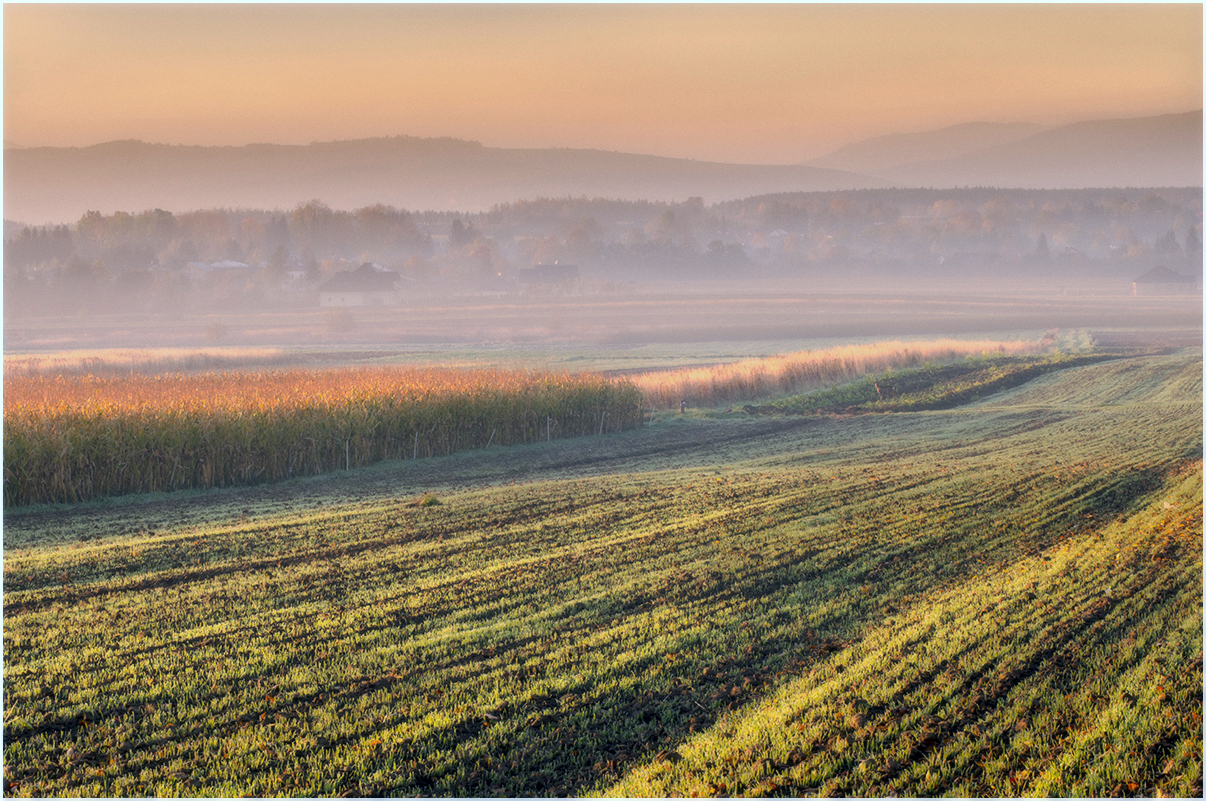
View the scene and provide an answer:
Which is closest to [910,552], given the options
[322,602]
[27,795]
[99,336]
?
[322,602]

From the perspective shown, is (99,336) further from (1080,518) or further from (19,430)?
(1080,518)

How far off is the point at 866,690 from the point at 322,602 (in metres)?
5.88

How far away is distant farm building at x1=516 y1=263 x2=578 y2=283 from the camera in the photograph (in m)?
141

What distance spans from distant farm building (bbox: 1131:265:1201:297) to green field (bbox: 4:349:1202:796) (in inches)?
5551

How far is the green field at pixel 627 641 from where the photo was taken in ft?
21.3

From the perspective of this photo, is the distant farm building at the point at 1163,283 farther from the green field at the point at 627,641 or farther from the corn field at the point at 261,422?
the green field at the point at 627,641

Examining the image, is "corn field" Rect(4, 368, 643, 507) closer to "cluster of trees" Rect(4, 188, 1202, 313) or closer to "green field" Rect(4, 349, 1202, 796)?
"green field" Rect(4, 349, 1202, 796)

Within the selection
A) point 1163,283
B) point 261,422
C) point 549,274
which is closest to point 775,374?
point 261,422

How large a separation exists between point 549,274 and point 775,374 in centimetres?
10447

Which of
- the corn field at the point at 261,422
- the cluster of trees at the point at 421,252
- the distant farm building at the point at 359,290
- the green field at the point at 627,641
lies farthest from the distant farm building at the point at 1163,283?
the green field at the point at 627,641

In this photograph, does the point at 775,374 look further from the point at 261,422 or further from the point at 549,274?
the point at 549,274

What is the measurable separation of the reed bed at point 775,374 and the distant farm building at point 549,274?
301ft

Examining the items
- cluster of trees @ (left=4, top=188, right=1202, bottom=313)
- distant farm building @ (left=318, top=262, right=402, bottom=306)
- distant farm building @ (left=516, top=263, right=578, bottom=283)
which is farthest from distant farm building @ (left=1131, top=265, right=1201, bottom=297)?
distant farm building @ (left=318, top=262, right=402, bottom=306)

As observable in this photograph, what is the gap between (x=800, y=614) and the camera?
974 cm
